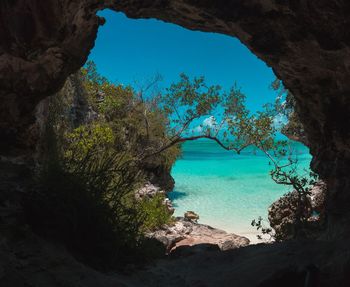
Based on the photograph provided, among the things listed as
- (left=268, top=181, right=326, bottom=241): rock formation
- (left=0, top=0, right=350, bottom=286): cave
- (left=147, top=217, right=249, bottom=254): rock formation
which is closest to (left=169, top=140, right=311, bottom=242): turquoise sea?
(left=268, top=181, right=326, bottom=241): rock formation

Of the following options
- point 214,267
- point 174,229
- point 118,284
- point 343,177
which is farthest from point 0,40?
point 174,229

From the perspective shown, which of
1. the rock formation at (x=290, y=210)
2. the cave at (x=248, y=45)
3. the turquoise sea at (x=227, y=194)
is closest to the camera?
the cave at (x=248, y=45)

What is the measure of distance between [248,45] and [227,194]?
25.6 metres

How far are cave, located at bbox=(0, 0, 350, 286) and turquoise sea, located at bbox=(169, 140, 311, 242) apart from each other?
22.4 feet

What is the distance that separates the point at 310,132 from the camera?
7.88 meters

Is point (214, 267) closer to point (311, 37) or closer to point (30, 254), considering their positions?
point (30, 254)

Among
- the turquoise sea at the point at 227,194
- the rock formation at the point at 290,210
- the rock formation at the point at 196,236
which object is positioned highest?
the turquoise sea at the point at 227,194

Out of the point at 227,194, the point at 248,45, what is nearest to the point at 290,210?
the point at 248,45

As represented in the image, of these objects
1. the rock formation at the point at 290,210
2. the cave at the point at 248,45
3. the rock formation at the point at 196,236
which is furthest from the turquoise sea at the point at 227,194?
the cave at the point at 248,45

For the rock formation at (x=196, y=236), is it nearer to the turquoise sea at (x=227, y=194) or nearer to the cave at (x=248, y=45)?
the turquoise sea at (x=227, y=194)

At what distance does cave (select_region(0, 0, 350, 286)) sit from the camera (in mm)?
5016

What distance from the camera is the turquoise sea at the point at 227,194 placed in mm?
21766

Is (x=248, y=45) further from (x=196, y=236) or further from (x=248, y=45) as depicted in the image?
(x=196, y=236)

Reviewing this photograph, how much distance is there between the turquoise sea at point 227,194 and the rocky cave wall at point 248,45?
6.85 meters
